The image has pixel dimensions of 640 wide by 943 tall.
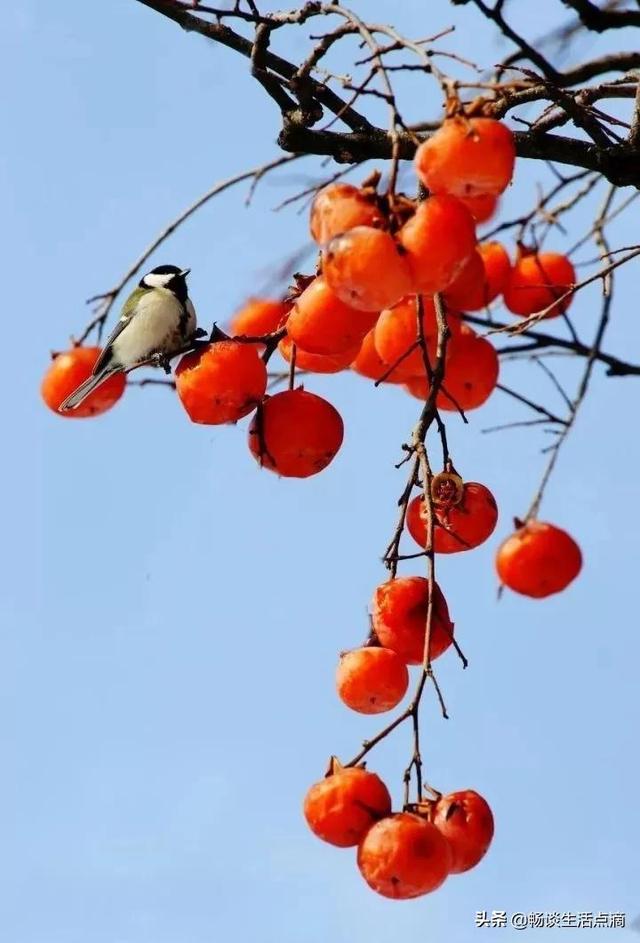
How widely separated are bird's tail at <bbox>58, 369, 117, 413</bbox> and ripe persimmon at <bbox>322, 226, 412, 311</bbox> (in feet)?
5.04

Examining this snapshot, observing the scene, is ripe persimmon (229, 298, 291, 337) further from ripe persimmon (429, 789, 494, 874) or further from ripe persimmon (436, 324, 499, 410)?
ripe persimmon (429, 789, 494, 874)

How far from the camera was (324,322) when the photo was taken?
8.13 ft

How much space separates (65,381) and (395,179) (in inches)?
68.9

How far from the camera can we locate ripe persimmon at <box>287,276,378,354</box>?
8.11 feet

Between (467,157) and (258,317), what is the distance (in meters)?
1.42

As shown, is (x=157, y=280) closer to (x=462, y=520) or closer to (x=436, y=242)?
(x=462, y=520)

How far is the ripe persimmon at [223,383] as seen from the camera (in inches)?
109

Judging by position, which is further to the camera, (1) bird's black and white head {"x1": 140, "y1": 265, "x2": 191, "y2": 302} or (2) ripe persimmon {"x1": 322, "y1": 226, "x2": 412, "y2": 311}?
(1) bird's black and white head {"x1": 140, "y1": 265, "x2": 191, "y2": 302}

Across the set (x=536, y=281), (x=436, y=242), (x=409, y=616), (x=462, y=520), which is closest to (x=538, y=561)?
(x=462, y=520)

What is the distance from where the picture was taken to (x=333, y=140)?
3.07m

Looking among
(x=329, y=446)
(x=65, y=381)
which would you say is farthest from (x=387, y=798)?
(x=65, y=381)

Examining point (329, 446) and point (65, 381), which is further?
point (65, 381)

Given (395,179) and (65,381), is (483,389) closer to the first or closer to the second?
(395,179)

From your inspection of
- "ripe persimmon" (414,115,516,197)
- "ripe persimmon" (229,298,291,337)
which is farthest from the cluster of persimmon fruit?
"ripe persimmon" (229,298,291,337)
